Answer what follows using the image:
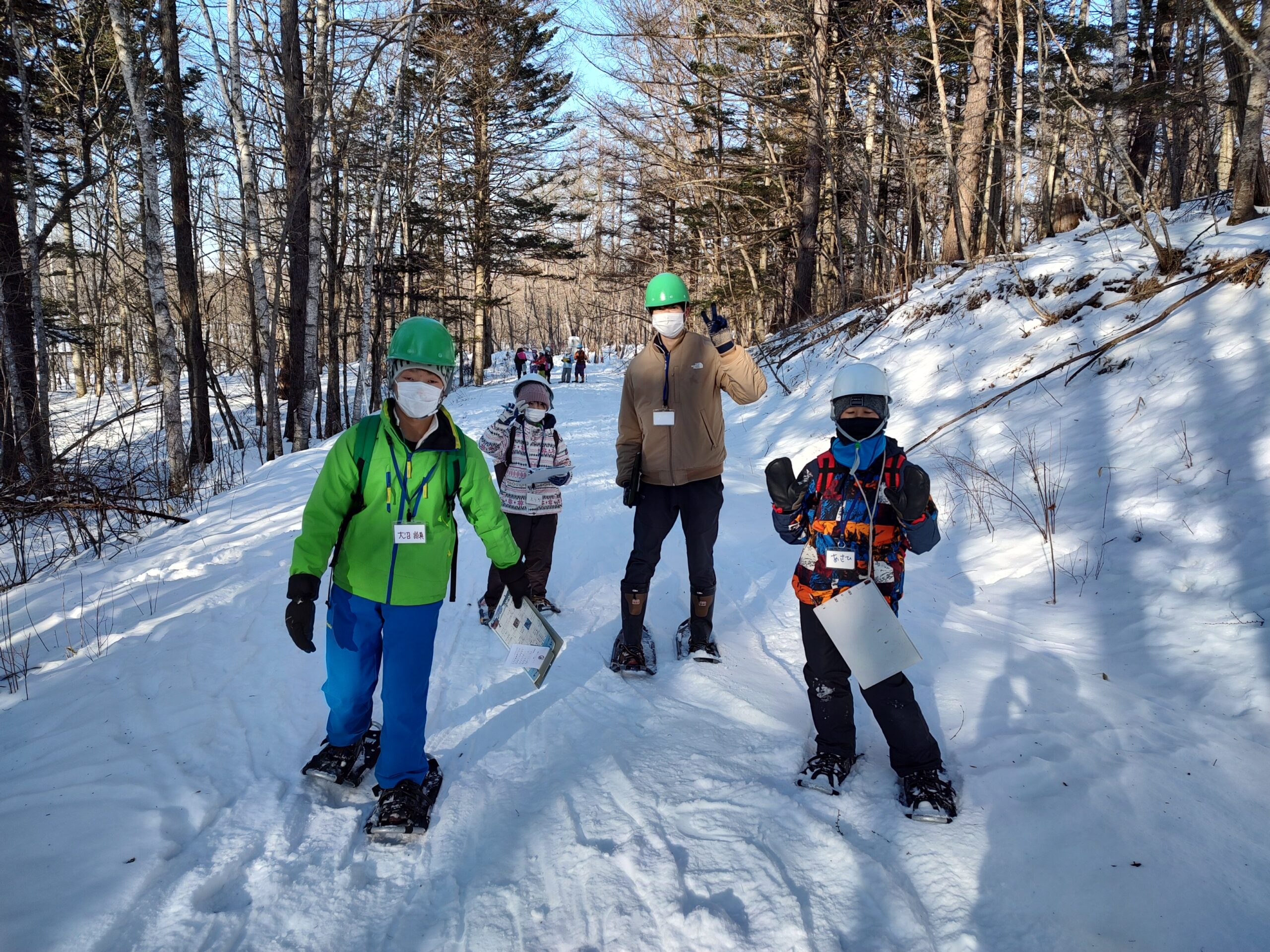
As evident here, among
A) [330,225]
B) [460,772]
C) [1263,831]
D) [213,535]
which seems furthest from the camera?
[330,225]

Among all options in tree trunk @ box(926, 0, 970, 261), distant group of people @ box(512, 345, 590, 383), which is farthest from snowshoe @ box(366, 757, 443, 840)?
distant group of people @ box(512, 345, 590, 383)

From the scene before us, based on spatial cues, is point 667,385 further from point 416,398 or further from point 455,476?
point 416,398

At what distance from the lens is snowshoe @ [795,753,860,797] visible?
2.88 m

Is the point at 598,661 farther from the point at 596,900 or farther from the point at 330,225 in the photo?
the point at 330,225

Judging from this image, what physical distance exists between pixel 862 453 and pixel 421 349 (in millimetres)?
1906

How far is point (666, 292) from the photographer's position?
396cm

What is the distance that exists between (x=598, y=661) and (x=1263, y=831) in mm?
3176

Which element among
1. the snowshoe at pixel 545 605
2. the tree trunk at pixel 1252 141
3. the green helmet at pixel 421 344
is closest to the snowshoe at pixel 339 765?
the green helmet at pixel 421 344

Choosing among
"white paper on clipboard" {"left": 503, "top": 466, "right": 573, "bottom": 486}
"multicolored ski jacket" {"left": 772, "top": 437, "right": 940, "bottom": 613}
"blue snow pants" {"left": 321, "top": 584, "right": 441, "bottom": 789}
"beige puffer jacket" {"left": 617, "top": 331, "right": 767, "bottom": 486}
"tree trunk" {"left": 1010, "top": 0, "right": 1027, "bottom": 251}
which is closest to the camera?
"blue snow pants" {"left": 321, "top": 584, "right": 441, "bottom": 789}

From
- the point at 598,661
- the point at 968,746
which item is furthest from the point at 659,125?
the point at 968,746

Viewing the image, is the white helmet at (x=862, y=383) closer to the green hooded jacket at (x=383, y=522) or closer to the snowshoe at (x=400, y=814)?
the green hooded jacket at (x=383, y=522)

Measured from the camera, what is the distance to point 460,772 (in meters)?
3.11

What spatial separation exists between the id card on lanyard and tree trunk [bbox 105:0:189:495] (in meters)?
7.62

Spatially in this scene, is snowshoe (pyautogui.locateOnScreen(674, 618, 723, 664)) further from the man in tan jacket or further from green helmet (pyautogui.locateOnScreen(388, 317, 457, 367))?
green helmet (pyautogui.locateOnScreen(388, 317, 457, 367))
